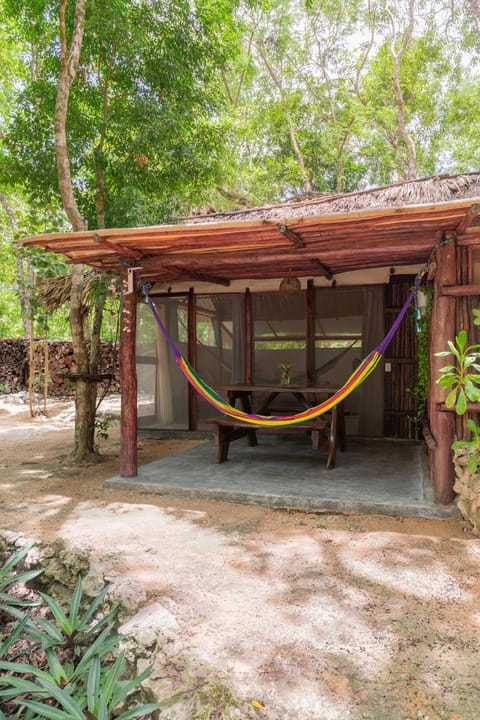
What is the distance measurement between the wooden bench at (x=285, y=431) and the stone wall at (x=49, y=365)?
520 centimetres

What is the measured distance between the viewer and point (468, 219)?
2791 millimetres

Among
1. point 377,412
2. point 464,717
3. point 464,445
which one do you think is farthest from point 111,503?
point 377,412

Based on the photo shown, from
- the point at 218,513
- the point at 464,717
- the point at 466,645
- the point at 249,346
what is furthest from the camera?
the point at 249,346

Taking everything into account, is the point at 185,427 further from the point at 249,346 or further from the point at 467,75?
the point at 467,75

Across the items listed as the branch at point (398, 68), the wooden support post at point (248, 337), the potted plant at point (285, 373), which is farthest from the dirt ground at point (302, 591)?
the branch at point (398, 68)

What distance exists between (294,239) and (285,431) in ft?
5.89

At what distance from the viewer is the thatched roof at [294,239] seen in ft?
9.39

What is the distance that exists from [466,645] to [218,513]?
68.2 inches

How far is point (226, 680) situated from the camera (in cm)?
153

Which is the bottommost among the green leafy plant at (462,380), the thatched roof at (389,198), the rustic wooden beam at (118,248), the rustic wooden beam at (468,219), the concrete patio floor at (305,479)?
the concrete patio floor at (305,479)

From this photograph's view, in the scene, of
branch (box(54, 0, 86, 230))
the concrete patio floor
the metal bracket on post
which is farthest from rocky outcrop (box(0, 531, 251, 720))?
branch (box(54, 0, 86, 230))

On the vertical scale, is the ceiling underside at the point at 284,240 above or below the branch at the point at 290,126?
below

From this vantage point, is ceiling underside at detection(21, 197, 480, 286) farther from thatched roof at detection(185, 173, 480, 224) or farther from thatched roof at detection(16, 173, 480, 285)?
thatched roof at detection(185, 173, 480, 224)

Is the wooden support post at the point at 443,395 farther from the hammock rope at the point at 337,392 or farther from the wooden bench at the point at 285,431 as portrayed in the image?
the wooden bench at the point at 285,431
